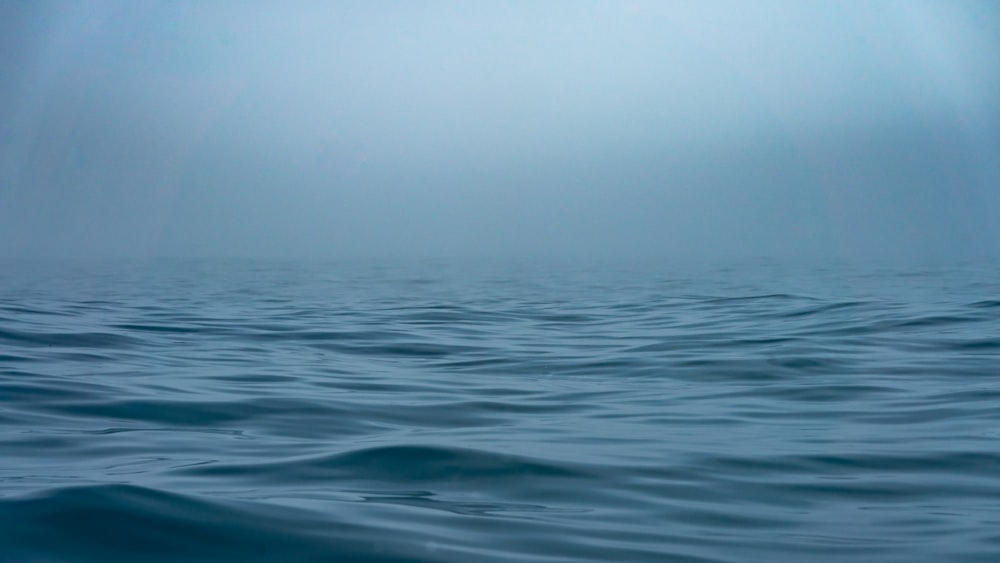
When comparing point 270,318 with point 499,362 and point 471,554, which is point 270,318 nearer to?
point 499,362

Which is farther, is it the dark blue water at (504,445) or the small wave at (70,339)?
the small wave at (70,339)

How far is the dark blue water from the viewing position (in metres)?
2.79

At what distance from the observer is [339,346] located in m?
8.72

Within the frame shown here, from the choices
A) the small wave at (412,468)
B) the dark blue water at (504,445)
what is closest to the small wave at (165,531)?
the dark blue water at (504,445)

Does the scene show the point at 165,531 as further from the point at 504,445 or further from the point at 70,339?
the point at 70,339

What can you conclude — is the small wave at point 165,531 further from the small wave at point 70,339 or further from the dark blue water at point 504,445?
the small wave at point 70,339

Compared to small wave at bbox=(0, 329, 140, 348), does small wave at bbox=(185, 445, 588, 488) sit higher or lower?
lower

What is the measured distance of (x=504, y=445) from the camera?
13.7 ft

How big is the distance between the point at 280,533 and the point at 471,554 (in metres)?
0.60

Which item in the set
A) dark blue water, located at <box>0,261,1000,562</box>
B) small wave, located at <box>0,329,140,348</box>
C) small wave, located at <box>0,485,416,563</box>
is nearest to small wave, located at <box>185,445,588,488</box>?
dark blue water, located at <box>0,261,1000,562</box>

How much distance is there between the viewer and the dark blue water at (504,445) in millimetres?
2789

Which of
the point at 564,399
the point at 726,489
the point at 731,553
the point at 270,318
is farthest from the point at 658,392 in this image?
the point at 270,318

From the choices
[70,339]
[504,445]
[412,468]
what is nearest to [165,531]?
[412,468]

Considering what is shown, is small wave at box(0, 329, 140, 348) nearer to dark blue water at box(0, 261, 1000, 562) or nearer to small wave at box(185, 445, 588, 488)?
dark blue water at box(0, 261, 1000, 562)
